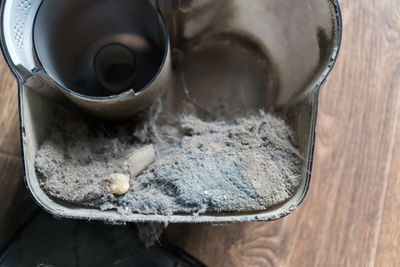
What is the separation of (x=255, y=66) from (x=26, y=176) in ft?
1.24

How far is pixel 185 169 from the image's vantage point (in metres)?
0.44

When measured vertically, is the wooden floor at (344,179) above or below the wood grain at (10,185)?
above

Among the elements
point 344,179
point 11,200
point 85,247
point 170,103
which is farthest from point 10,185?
point 344,179

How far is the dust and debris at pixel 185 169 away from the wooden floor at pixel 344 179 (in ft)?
0.48

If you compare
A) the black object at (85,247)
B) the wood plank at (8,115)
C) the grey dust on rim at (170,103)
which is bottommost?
the black object at (85,247)

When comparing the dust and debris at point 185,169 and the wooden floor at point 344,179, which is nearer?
the dust and debris at point 185,169

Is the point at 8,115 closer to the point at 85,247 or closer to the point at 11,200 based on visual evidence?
the point at 11,200

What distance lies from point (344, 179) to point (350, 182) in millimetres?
11

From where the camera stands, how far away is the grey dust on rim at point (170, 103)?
16.9 inches

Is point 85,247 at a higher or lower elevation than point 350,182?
lower

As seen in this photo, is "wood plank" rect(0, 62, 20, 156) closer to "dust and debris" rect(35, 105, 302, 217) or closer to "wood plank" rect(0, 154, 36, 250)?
"wood plank" rect(0, 154, 36, 250)

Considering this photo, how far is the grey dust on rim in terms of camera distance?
1.41 feet

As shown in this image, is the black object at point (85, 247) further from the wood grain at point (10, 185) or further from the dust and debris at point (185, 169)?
the dust and debris at point (185, 169)

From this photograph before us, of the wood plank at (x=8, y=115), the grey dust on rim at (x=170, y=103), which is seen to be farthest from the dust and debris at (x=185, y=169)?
the wood plank at (x=8, y=115)
